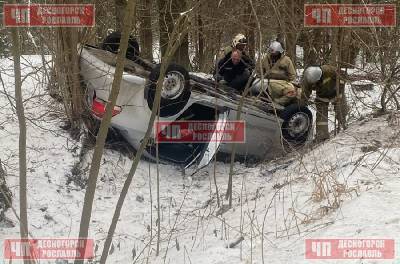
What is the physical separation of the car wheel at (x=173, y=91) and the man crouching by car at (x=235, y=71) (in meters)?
1.33

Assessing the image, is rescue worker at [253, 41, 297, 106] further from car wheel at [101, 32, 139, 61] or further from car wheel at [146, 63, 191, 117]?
car wheel at [101, 32, 139, 61]

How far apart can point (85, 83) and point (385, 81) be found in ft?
13.0

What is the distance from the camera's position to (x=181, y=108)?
22.0ft

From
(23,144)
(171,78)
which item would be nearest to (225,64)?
(171,78)

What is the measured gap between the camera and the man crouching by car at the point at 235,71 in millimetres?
Answer: 7980

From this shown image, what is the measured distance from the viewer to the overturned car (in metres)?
6.57

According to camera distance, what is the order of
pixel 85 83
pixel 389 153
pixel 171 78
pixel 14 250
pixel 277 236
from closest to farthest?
pixel 277 236
pixel 14 250
pixel 389 153
pixel 171 78
pixel 85 83

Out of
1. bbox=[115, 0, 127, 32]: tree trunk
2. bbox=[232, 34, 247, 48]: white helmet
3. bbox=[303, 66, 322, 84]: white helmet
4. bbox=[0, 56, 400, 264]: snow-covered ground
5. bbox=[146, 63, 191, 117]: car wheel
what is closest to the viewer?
bbox=[0, 56, 400, 264]: snow-covered ground

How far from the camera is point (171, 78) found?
257 inches

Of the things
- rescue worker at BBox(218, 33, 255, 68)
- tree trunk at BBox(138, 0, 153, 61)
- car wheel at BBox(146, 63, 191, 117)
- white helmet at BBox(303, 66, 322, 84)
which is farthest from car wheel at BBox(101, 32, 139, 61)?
tree trunk at BBox(138, 0, 153, 61)

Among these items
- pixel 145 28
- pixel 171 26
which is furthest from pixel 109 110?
pixel 145 28

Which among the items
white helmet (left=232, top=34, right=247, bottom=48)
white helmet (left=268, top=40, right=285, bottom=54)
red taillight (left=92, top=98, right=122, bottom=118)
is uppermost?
white helmet (left=232, top=34, right=247, bottom=48)

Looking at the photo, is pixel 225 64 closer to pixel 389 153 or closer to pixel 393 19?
pixel 393 19

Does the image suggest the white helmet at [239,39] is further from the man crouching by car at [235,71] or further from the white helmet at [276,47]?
the white helmet at [276,47]
